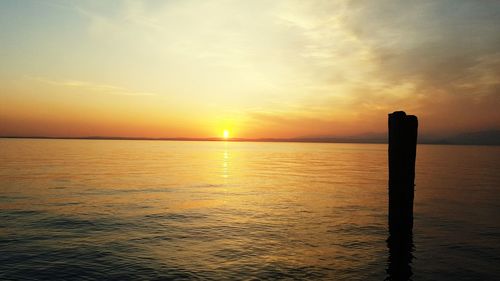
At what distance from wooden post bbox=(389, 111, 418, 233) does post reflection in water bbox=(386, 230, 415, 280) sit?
577 mm

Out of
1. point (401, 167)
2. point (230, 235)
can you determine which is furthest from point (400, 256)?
point (230, 235)

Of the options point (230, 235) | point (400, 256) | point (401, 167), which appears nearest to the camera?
point (401, 167)

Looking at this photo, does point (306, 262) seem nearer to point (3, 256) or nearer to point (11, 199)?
point (3, 256)

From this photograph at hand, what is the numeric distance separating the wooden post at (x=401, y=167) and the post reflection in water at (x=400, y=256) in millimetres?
577

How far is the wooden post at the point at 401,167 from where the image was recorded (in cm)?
1241

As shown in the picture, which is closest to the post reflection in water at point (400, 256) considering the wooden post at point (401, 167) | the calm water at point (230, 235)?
the calm water at point (230, 235)

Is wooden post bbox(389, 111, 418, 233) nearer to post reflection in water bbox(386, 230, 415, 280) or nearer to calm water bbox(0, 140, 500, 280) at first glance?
post reflection in water bbox(386, 230, 415, 280)

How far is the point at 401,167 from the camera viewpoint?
12.6m

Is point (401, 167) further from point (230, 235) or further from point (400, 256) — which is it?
point (230, 235)

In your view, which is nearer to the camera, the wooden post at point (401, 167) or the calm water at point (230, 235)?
the calm water at point (230, 235)

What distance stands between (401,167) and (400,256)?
3421 mm

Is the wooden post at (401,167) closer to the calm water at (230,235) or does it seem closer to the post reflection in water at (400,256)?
the post reflection in water at (400,256)

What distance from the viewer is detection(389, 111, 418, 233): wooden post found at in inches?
488

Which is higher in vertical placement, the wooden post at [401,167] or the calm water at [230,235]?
the wooden post at [401,167]
